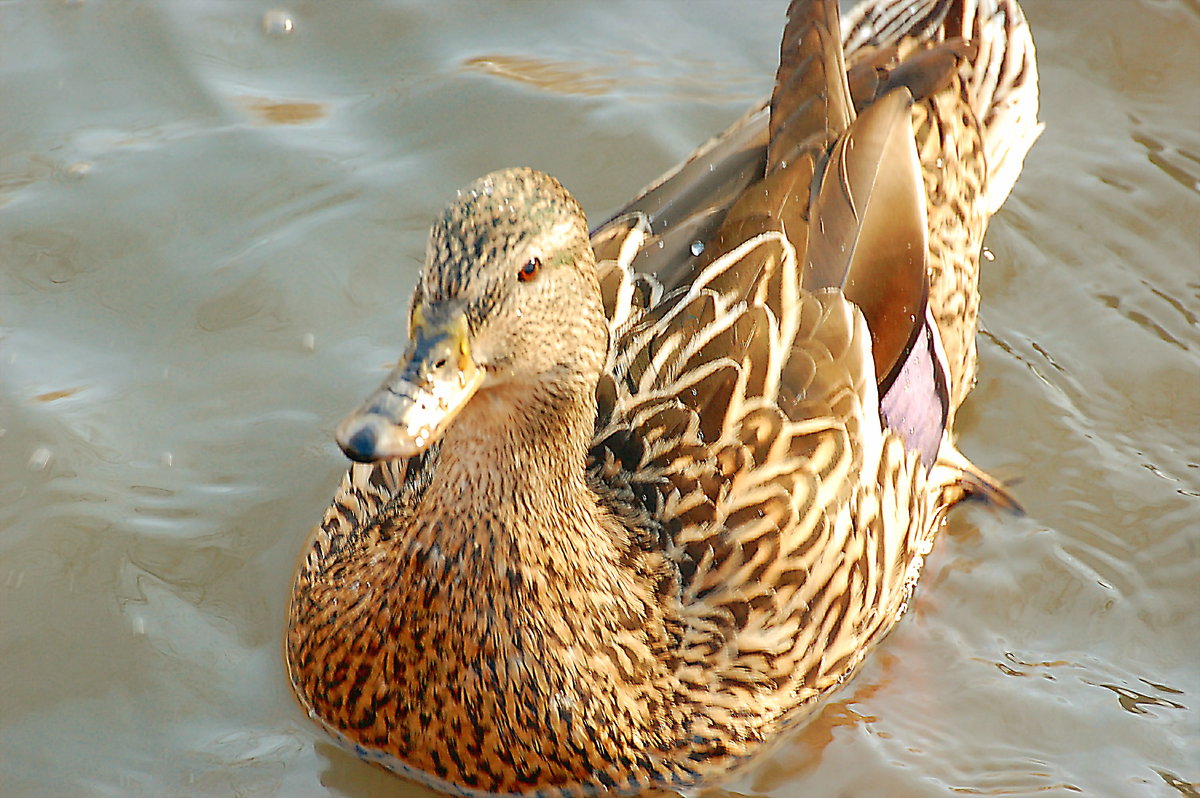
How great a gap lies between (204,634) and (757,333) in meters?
1.82

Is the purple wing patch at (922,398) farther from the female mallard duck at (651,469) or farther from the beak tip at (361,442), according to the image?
the beak tip at (361,442)

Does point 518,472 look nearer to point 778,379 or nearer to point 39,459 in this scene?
point 778,379

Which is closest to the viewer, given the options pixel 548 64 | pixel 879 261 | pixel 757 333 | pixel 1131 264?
pixel 757 333

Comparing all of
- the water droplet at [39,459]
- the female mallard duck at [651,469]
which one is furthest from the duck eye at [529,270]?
the water droplet at [39,459]

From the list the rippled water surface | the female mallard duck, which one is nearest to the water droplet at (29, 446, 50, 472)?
the rippled water surface

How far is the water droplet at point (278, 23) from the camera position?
6.29m

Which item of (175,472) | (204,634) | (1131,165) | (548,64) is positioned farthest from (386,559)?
(1131,165)

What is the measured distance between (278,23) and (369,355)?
73.9 inches

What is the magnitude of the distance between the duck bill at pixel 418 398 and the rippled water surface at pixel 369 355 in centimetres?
134

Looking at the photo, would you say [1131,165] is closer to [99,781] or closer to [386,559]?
[386,559]

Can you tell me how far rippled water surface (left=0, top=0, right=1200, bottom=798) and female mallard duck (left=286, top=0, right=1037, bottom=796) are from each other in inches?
12.4

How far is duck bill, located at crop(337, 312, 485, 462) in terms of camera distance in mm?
2938

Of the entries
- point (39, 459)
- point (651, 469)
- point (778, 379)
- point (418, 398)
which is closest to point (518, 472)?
point (651, 469)

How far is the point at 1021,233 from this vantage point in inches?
230
